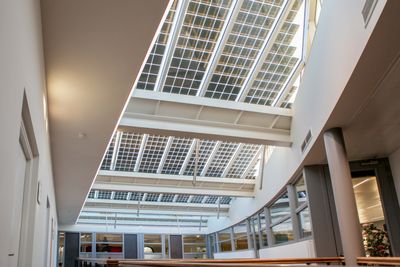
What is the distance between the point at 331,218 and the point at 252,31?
4018 millimetres

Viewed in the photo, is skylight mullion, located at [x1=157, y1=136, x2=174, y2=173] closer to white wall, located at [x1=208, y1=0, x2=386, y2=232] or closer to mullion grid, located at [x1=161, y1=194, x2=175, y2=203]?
white wall, located at [x1=208, y1=0, x2=386, y2=232]

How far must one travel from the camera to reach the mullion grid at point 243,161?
13.2 metres

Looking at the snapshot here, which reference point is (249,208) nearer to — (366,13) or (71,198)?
(71,198)

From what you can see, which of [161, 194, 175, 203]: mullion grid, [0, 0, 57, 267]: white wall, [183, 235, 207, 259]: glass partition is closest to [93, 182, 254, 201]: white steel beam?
[161, 194, 175, 203]: mullion grid

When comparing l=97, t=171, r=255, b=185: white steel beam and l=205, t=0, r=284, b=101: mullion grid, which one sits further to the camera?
l=97, t=171, r=255, b=185: white steel beam

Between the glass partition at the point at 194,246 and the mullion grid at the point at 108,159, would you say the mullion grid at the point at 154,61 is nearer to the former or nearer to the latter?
the mullion grid at the point at 108,159

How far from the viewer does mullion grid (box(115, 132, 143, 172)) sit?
11812 mm

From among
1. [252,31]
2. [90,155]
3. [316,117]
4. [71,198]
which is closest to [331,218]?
[316,117]

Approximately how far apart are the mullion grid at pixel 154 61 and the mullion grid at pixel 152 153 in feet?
11.2

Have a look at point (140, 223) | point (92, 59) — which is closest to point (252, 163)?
point (92, 59)

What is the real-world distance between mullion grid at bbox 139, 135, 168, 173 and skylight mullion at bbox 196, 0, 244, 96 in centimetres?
313

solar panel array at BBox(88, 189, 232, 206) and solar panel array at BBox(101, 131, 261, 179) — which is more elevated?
Result: solar panel array at BBox(101, 131, 261, 179)

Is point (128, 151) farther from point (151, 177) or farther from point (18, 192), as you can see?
point (18, 192)

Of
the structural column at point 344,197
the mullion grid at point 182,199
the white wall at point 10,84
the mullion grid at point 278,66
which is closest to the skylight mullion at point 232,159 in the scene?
the mullion grid at point 278,66
